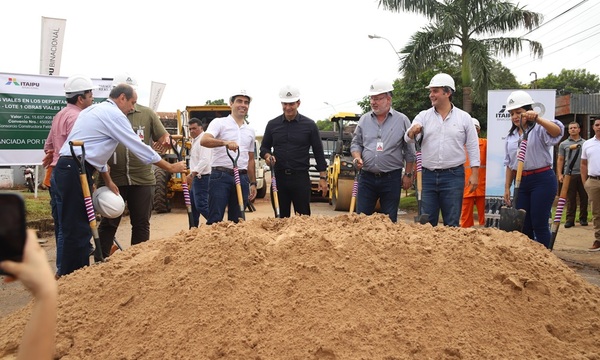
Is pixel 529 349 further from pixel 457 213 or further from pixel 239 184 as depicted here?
pixel 239 184

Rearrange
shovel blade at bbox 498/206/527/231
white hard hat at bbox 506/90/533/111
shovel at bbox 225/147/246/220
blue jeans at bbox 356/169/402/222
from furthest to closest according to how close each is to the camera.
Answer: shovel at bbox 225/147/246/220, blue jeans at bbox 356/169/402/222, white hard hat at bbox 506/90/533/111, shovel blade at bbox 498/206/527/231

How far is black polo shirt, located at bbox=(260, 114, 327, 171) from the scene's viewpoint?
6422 mm

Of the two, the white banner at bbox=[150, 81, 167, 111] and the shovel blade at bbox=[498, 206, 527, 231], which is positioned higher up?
the white banner at bbox=[150, 81, 167, 111]

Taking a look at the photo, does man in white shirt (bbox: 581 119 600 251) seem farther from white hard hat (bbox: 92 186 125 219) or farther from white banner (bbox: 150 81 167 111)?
white banner (bbox: 150 81 167 111)

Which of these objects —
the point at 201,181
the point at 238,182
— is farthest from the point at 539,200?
the point at 201,181

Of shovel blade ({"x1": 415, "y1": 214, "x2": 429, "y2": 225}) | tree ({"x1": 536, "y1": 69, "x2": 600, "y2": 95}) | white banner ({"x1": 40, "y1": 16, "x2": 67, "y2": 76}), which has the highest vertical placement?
tree ({"x1": 536, "y1": 69, "x2": 600, "y2": 95})

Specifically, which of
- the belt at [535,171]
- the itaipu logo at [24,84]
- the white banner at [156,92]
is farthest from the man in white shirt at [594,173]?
the white banner at [156,92]

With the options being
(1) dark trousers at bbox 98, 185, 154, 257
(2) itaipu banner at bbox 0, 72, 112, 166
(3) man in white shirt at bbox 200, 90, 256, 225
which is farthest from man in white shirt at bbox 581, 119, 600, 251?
(2) itaipu banner at bbox 0, 72, 112, 166

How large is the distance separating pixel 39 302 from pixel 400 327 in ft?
6.89

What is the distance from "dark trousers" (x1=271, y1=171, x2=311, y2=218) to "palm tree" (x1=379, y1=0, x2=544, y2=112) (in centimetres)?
1427

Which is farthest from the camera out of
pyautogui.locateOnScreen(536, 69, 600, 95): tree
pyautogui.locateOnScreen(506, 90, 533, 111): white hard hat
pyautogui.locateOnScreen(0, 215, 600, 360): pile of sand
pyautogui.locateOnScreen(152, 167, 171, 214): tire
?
pyautogui.locateOnScreen(536, 69, 600, 95): tree

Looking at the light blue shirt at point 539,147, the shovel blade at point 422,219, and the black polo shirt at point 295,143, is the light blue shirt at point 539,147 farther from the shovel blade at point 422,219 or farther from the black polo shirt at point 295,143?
the black polo shirt at point 295,143

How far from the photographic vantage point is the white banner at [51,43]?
39.4 feet

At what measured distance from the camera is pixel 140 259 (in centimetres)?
419
